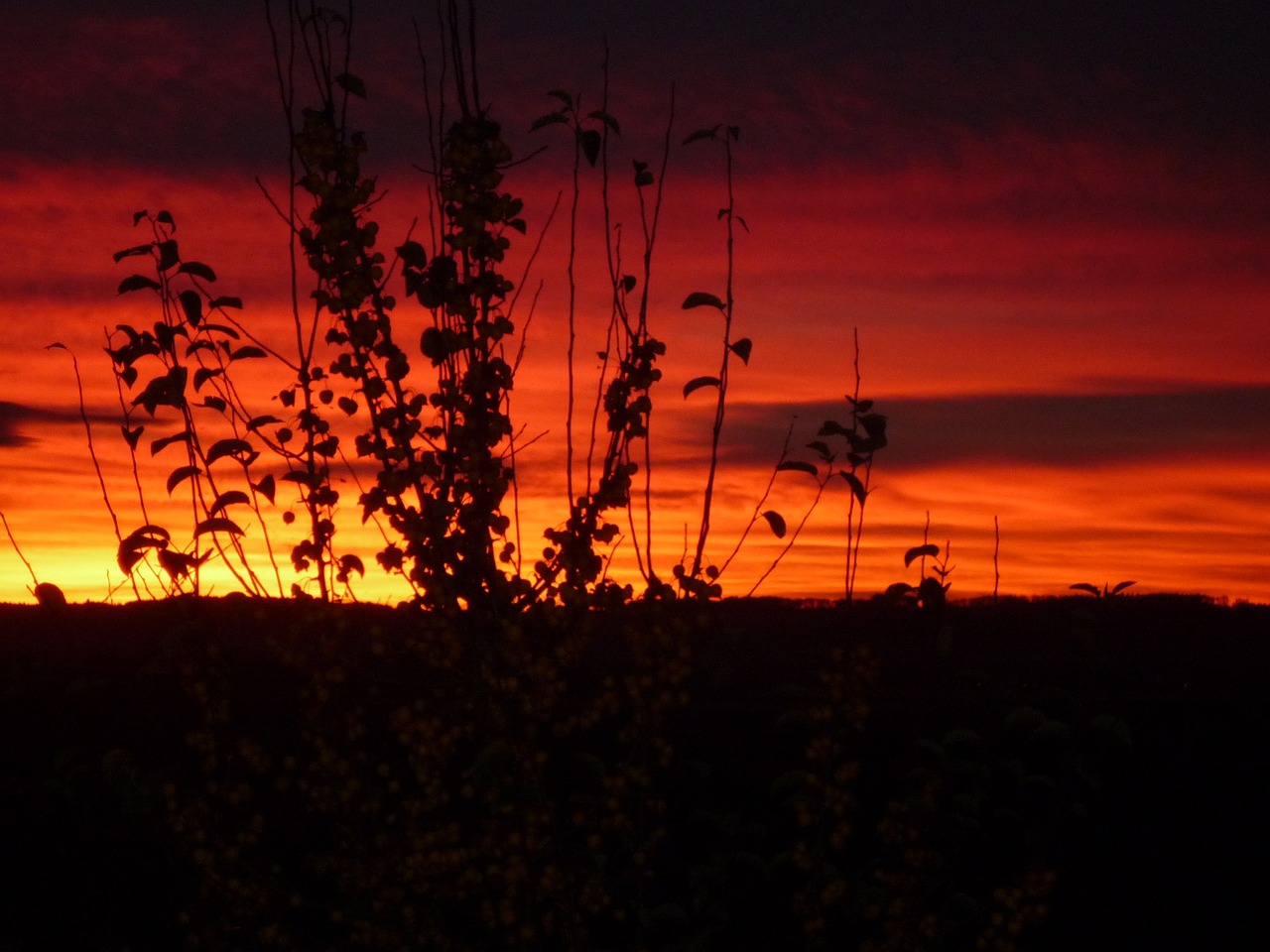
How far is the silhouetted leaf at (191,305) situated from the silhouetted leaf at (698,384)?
1.96 metres

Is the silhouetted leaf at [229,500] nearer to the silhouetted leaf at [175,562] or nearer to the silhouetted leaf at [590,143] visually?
the silhouetted leaf at [175,562]

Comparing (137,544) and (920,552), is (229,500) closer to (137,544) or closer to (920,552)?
(137,544)

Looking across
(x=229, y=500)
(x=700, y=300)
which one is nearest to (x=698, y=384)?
(x=700, y=300)

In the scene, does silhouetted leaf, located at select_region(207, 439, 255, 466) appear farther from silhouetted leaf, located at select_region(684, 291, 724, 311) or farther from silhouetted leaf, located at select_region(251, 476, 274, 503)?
silhouetted leaf, located at select_region(684, 291, 724, 311)

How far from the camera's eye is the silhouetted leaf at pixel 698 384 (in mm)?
4953

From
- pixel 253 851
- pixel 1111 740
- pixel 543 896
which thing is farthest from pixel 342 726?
pixel 1111 740

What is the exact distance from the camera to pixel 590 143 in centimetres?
485

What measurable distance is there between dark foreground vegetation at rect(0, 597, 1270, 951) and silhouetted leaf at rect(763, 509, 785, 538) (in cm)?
42

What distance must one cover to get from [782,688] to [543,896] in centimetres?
116

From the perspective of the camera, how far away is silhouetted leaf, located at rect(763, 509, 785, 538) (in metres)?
5.00

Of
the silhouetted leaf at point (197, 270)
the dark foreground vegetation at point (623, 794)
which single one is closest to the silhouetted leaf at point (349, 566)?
the dark foreground vegetation at point (623, 794)

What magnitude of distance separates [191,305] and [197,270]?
0.69 feet

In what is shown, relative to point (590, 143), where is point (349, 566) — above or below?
below

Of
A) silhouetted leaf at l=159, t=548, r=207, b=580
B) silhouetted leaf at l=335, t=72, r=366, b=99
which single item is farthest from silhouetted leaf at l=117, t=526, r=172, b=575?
silhouetted leaf at l=335, t=72, r=366, b=99
